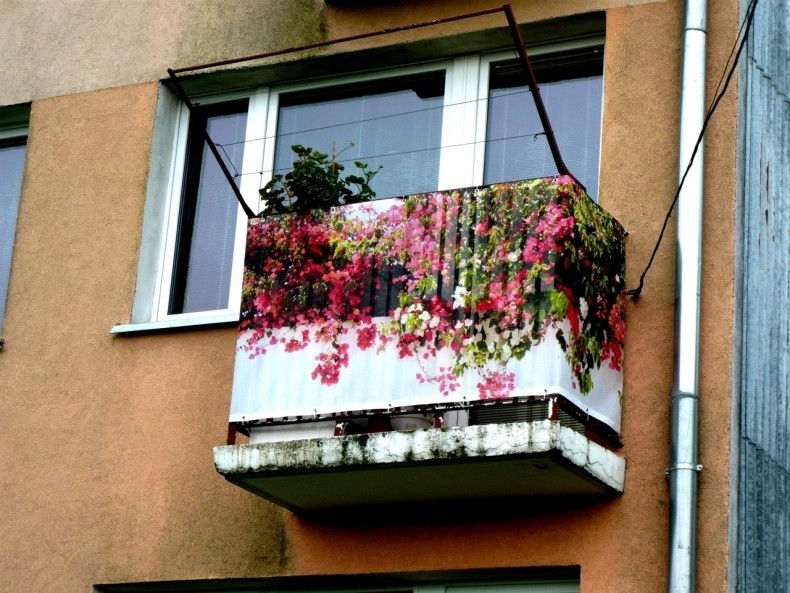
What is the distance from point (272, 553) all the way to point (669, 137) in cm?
320

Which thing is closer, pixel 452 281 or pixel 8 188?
pixel 452 281

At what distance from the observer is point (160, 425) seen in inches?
389

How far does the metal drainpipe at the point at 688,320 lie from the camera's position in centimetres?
819

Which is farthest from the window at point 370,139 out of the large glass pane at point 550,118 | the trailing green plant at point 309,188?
the trailing green plant at point 309,188

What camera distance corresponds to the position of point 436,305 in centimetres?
878

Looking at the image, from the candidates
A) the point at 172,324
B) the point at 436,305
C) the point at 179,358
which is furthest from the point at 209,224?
the point at 436,305

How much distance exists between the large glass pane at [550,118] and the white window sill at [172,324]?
5.84ft

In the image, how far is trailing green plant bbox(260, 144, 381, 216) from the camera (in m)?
9.53

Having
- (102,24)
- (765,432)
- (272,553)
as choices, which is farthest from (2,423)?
(765,432)

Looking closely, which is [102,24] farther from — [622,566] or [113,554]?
[622,566]

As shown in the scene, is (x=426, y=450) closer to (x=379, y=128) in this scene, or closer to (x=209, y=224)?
(x=379, y=128)

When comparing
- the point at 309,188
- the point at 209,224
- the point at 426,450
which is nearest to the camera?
the point at 426,450

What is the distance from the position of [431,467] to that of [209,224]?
3.02m

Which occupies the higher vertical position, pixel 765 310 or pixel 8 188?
pixel 8 188
